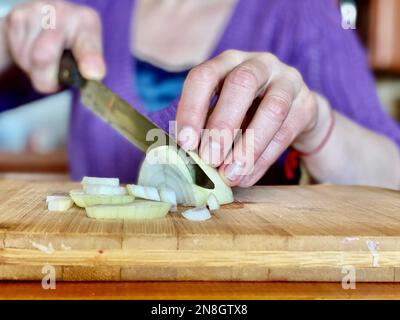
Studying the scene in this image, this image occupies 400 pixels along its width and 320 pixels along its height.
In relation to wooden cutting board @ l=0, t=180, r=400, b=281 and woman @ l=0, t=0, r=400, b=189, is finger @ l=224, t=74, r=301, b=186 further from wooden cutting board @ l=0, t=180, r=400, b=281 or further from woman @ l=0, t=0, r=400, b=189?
wooden cutting board @ l=0, t=180, r=400, b=281

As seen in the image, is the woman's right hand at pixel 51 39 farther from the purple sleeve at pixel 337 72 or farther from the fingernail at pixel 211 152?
the purple sleeve at pixel 337 72

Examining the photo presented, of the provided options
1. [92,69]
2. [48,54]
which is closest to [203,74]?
[92,69]

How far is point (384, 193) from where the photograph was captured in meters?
0.84

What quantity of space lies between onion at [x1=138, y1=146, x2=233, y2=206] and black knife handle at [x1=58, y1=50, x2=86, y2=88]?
0.25 meters

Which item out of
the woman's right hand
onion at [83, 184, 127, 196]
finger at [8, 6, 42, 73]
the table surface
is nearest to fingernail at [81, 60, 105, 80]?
the woman's right hand

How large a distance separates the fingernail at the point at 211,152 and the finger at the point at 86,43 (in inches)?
11.4

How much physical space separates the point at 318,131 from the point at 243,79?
251mm

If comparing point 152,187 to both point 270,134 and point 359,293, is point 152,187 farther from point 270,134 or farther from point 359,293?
point 359,293

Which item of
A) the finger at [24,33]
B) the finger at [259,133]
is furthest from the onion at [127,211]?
the finger at [24,33]

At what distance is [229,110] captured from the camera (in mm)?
687

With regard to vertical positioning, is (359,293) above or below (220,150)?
below

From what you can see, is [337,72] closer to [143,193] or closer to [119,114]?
[119,114]

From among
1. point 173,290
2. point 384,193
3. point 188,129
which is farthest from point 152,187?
point 384,193
